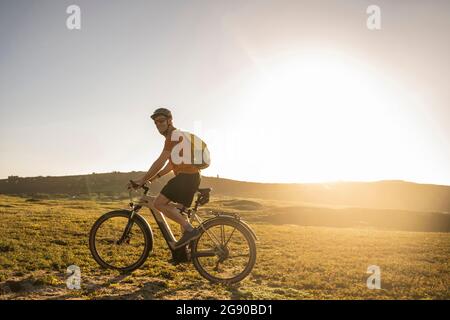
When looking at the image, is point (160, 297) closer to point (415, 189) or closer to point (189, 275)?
point (189, 275)

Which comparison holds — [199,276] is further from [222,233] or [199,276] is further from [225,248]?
[222,233]

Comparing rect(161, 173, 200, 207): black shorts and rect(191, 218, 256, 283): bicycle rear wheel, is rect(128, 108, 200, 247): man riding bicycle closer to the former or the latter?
rect(161, 173, 200, 207): black shorts

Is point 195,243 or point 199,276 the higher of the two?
point 195,243

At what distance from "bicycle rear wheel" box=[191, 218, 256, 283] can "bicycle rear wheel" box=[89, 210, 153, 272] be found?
4.64ft

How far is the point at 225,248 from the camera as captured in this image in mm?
7922

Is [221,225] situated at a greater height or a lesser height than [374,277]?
greater

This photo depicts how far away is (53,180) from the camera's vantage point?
350 ft

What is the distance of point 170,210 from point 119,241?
1.86 meters

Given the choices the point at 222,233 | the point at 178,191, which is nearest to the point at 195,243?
the point at 222,233

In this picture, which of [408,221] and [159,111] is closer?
[159,111]

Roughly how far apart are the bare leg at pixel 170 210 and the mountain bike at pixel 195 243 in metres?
0.19

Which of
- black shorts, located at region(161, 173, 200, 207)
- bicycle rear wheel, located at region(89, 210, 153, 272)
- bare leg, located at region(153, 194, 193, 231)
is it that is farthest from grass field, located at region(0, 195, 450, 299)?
black shorts, located at region(161, 173, 200, 207)
